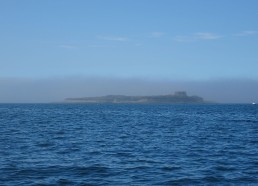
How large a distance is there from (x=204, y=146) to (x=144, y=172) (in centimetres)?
1372

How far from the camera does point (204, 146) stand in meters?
36.2

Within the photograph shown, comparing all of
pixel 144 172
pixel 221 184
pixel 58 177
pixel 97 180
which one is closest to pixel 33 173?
pixel 58 177

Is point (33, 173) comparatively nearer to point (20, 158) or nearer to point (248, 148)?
point (20, 158)

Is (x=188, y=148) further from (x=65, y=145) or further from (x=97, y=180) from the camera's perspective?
(x=97, y=180)

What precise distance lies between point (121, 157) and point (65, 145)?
840cm

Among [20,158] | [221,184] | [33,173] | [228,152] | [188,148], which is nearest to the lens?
[221,184]

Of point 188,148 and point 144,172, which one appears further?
point 188,148

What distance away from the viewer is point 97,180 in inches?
852

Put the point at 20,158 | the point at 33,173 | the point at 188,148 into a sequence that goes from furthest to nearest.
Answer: the point at 188,148 < the point at 20,158 < the point at 33,173

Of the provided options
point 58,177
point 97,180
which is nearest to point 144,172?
point 97,180

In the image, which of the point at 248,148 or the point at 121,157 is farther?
the point at 248,148

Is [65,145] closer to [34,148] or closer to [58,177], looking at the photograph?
[34,148]

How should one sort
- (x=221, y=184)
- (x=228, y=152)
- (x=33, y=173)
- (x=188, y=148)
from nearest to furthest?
(x=221, y=184), (x=33, y=173), (x=228, y=152), (x=188, y=148)

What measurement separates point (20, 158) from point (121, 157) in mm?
6698
